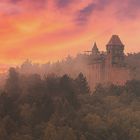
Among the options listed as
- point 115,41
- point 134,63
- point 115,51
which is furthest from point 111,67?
point 115,41

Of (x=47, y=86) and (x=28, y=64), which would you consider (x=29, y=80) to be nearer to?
(x=47, y=86)

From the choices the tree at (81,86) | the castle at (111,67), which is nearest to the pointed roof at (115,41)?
the castle at (111,67)

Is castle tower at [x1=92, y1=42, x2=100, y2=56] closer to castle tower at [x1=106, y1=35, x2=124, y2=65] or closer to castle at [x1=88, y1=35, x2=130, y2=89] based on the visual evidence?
castle at [x1=88, y1=35, x2=130, y2=89]

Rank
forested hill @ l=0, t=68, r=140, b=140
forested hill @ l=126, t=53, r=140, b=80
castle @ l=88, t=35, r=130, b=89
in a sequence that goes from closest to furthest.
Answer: forested hill @ l=0, t=68, r=140, b=140 < forested hill @ l=126, t=53, r=140, b=80 < castle @ l=88, t=35, r=130, b=89

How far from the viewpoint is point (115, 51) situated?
8612 centimetres

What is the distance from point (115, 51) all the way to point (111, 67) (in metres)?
2.44

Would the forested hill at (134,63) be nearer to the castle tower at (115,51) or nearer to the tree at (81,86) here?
the castle tower at (115,51)

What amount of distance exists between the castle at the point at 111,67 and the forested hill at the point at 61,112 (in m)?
12.9

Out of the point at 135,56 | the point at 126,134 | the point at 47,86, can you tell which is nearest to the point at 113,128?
the point at 126,134

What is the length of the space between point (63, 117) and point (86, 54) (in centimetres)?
4199

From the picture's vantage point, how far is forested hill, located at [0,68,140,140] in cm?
5366

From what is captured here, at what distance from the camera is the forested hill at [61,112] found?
53.7 meters

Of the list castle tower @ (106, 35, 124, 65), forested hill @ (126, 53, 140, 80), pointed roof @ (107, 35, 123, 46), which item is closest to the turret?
forested hill @ (126, 53, 140, 80)

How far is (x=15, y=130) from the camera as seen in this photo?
5303cm
